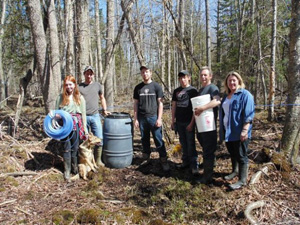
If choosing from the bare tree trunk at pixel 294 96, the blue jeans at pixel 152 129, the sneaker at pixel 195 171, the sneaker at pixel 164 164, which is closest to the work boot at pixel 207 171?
the sneaker at pixel 195 171

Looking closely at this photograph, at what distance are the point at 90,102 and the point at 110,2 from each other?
4461mm

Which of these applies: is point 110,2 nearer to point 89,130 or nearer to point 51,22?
→ point 51,22

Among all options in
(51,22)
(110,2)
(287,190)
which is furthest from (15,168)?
(110,2)

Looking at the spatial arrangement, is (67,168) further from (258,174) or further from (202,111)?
(258,174)

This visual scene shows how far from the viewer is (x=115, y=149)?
14.9ft

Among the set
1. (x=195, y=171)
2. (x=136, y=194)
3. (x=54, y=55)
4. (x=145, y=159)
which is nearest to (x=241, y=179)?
(x=195, y=171)

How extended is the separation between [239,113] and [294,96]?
4.62 feet

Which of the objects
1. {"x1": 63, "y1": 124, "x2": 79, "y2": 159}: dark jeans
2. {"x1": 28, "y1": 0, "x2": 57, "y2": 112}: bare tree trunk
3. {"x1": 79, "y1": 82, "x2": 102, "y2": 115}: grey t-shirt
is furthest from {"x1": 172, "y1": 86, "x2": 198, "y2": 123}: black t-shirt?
{"x1": 28, "y1": 0, "x2": 57, "y2": 112}: bare tree trunk

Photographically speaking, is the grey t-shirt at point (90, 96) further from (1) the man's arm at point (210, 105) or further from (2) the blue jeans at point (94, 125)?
(1) the man's arm at point (210, 105)

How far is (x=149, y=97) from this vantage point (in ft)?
14.2

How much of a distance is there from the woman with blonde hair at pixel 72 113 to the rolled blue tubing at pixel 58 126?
0.16 m

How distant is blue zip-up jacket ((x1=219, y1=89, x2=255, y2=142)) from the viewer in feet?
10.7

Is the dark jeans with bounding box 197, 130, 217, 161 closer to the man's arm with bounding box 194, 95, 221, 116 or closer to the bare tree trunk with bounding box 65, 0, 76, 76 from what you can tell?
the man's arm with bounding box 194, 95, 221, 116

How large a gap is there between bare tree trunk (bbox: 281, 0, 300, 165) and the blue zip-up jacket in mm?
1236
